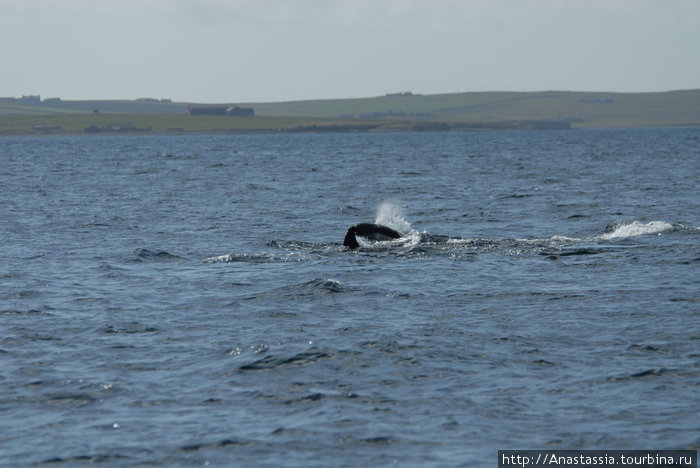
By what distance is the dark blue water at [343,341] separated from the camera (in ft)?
40.8

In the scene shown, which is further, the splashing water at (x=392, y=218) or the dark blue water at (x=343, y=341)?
the splashing water at (x=392, y=218)

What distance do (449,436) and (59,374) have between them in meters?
6.94

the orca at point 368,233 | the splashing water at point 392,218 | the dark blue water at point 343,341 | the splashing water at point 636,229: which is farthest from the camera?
the splashing water at point 392,218

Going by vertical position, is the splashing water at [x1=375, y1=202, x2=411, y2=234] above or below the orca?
below

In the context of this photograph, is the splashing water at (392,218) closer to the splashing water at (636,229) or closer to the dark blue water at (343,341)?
the dark blue water at (343,341)

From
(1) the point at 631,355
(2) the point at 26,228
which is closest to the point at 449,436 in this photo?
(1) the point at 631,355

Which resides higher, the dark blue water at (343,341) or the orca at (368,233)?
the orca at (368,233)

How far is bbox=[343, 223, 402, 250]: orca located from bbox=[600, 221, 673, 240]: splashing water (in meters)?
7.25

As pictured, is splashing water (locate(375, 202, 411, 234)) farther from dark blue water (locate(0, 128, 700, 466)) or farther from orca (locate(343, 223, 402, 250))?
orca (locate(343, 223, 402, 250))

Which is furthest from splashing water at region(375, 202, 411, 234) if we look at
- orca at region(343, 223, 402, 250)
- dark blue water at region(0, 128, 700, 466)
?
orca at region(343, 223, 402, 250)

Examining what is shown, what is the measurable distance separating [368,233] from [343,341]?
12.9 m

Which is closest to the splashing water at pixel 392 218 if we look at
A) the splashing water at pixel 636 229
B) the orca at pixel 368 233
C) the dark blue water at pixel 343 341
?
the dark blue water at pixel 343 341

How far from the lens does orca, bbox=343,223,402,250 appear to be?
96.8 feet

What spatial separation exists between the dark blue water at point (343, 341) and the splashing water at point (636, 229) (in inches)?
6.5
